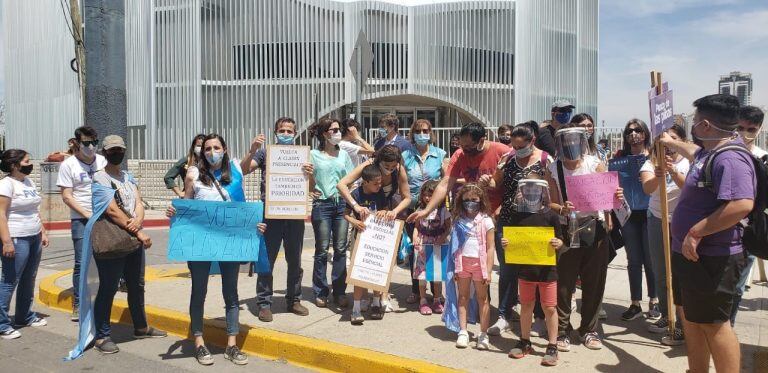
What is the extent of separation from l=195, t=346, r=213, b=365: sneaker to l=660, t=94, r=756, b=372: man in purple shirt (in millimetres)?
3732

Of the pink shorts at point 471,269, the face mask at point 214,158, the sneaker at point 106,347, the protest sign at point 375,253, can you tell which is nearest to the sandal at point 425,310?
the protest sign at point 375,253

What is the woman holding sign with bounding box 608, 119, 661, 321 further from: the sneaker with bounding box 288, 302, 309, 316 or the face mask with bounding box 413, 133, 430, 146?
the sneaker with bounding box 288, 302, 309, 316

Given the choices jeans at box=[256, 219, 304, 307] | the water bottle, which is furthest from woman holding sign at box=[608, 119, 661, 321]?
jeans at box=[256, 219, 304, 307]

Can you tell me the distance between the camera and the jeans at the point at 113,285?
5.54 meters

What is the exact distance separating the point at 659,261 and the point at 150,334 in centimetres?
494

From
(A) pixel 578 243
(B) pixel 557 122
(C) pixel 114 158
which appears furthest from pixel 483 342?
(C) pixel 114 158

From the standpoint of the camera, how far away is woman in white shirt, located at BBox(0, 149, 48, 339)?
5845 millimetres

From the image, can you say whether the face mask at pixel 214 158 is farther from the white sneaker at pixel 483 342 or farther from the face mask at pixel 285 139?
the white sneaker at pixel 483 342

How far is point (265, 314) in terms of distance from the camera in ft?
Answer: 20.3

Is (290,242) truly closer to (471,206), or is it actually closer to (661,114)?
(471,206)

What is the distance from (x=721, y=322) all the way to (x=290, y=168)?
4.00 m

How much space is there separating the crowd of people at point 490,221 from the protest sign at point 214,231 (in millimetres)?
141

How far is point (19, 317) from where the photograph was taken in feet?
21.2

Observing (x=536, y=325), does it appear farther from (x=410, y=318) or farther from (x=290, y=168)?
(x=290, y=168)
